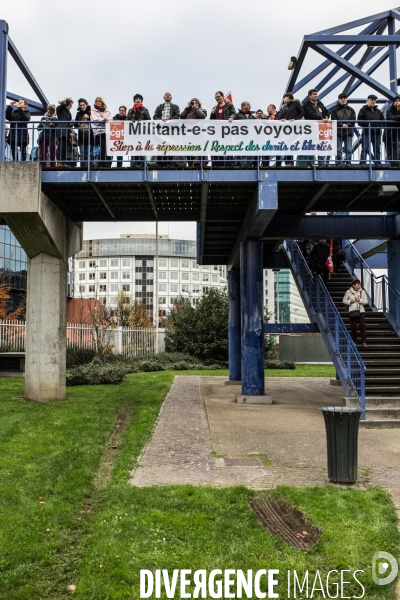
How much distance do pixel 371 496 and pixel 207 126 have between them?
366 inches

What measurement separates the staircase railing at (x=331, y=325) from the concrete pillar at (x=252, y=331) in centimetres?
154

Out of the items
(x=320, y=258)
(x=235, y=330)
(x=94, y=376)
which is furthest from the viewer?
(x=235, y=330)

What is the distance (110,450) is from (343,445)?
12.3ft

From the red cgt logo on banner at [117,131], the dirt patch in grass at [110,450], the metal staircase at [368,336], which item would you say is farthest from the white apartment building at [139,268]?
the dirt patch in grass at [110,450]

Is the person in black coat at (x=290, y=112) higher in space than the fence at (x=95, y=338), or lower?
higher

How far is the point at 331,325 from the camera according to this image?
50.3 feet

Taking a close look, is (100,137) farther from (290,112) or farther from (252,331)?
(252,331)

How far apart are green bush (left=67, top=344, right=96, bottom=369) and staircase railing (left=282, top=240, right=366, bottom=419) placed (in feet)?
36.3

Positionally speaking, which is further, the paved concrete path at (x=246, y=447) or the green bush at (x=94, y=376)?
the green bush at (x=94, y=376)

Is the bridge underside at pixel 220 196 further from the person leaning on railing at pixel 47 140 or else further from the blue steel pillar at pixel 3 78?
the blue steel pillar at pixel 3 78

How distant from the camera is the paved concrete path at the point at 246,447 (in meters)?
7.23

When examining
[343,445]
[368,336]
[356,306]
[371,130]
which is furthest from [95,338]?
[343,445]

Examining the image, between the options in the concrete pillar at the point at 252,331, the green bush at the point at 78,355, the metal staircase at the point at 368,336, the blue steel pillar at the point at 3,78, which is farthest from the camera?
the green bush at the point at 78,355

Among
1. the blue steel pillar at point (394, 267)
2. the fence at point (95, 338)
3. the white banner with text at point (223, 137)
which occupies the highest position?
the white banner with text at point (223, 137)
